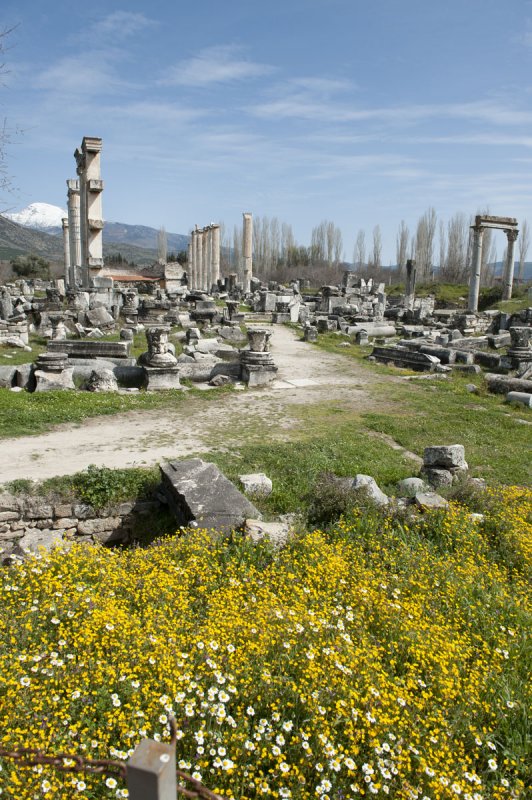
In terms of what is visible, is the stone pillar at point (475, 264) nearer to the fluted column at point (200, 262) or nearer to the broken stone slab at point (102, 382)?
the fluted column at point (200, 262)

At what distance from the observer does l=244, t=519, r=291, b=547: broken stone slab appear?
6.25m

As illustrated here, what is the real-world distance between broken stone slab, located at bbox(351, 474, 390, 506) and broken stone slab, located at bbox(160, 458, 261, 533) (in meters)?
1.45

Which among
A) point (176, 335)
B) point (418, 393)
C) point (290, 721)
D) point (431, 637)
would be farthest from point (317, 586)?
point (176, 335)

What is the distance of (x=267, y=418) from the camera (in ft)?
38.7

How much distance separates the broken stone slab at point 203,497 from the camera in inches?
259

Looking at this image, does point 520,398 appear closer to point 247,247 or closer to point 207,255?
point 247,247

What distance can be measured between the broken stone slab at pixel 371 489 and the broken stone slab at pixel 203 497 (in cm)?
145

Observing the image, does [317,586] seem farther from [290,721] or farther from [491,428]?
[491,428]

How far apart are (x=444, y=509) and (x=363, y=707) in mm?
3708

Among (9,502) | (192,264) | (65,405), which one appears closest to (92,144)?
(65,405)

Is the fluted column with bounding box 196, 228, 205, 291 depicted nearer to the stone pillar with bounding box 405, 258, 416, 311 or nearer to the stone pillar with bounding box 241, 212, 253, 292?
the stone pillar with bounding box 241, 212, 253, 292

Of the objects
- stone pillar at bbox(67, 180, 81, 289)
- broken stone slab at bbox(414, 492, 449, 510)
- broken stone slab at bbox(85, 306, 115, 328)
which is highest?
stone pillar at bbox(67, 180, 81, 289)

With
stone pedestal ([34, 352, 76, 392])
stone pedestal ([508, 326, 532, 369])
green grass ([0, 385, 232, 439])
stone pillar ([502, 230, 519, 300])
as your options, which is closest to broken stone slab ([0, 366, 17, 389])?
stone pedestal ([34, 352, 76, 392])

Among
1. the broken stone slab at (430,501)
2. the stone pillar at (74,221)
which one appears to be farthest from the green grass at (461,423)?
the stone pillar at (74,221)
